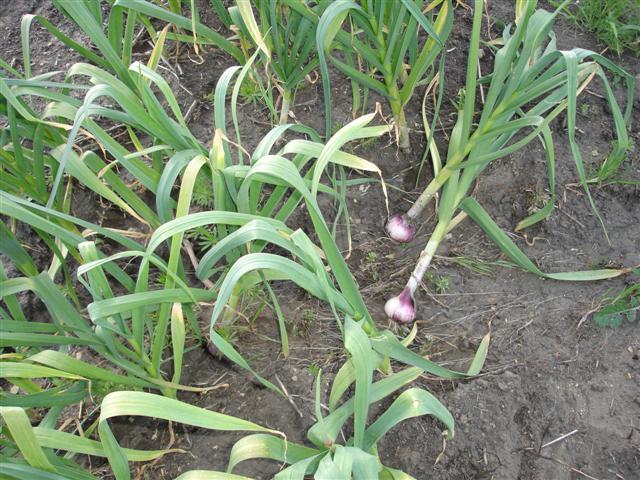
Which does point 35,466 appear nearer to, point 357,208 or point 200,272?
point 200,272

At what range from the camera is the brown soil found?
1.27m

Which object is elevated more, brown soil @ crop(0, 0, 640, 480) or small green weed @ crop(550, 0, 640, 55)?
small green weed @ crop(550, 0, 640, 55)

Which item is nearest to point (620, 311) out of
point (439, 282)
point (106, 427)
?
point (439, 282)

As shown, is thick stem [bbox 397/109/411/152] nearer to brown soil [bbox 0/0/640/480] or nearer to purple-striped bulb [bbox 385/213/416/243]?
brown soil [bbox 0/0/640/480]

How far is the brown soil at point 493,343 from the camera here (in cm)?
127

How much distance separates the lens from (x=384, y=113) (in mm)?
1829

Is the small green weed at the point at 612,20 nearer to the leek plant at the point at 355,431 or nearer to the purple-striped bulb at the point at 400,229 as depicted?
the purple-striped bulb at the point at 400,229

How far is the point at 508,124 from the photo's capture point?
133 cm

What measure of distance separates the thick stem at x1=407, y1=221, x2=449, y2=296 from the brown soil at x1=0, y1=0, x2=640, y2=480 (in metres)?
0.07

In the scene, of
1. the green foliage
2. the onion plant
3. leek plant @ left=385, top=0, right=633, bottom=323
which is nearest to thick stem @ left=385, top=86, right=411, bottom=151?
the onion plant

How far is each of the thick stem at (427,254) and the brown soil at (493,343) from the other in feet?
0.22

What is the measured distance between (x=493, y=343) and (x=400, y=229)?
0.37 m

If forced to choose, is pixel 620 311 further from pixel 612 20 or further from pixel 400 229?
pixel 612 20

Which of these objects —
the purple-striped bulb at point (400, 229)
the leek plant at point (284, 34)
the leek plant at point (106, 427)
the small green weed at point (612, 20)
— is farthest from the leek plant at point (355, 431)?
the small green weed at point (612, 20)
